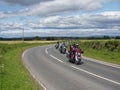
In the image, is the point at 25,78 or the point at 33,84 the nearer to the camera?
the point at 33,84

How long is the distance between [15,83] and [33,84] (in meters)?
0.95

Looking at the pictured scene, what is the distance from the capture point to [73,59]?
2614 centimetres

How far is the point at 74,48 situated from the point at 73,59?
3.02ft

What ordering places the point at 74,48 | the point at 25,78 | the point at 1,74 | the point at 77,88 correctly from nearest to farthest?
the point at 77,88 → the point at 25,78 → the point at 1,74 → the point at 74,48

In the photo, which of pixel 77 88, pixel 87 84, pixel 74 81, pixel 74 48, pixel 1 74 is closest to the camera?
pixel 77 88

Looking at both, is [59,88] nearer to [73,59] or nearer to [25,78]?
[25,78]

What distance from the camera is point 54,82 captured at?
50.8 feet

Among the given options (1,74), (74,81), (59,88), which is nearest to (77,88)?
(59,88)

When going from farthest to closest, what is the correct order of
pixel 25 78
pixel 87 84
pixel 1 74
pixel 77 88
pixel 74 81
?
pixel 1 74
pixel 25 78
pixel 74 81
pixel 87 84
pixel 77 88

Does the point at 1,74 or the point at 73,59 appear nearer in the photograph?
the point at 1,74

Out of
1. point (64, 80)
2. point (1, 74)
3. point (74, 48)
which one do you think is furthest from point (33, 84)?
point (74, 48)

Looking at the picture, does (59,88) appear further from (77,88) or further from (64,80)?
(64,80)

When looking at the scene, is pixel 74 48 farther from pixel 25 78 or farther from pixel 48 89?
pixel 48 89

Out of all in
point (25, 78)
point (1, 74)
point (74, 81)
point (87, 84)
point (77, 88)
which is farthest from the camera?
point (1, 74)
